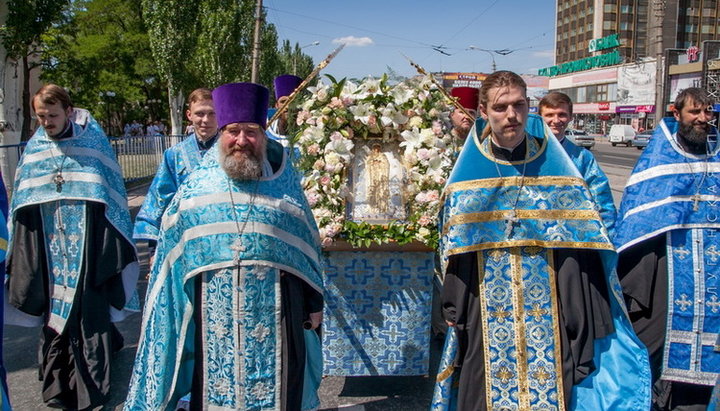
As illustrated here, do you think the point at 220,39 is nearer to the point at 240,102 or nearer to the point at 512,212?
the point at 240,102

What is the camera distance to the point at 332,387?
4.71 m

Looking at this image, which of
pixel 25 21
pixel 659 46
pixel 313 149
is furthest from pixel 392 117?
pixel 659 46

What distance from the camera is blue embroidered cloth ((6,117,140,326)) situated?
4250mm

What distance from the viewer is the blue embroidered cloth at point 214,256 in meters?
2.98

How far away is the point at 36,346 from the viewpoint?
5527 millimetres

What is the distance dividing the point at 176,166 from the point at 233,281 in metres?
1.88

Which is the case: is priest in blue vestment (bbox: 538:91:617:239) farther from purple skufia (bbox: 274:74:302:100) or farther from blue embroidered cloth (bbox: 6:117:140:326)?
blue embroidered cloth (bbox: 6:117:140:326)

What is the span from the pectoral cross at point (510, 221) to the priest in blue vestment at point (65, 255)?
271 cm

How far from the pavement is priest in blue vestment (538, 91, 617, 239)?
1766 millimetres

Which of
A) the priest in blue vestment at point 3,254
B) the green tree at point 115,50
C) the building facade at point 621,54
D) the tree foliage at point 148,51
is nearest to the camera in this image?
the priest in blue vestment at point 3,254

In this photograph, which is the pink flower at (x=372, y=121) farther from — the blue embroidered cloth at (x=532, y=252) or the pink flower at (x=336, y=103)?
the blue embroidered cloth at (x=532, y=252)

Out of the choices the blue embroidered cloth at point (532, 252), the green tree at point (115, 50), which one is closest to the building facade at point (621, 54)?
the green tree at point (115, 50)

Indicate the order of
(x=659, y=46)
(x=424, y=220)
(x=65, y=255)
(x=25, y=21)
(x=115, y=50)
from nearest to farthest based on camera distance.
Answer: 1. (x=424, y=220)
2. (x=65, y=255)
3. (x=25, y=21)
4. (x=659, y=46)
5. (x=115, y=50)

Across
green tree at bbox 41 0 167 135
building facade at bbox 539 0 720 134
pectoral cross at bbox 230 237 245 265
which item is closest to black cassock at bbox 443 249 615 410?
pectoral cross at bbox 230 237 245 265
